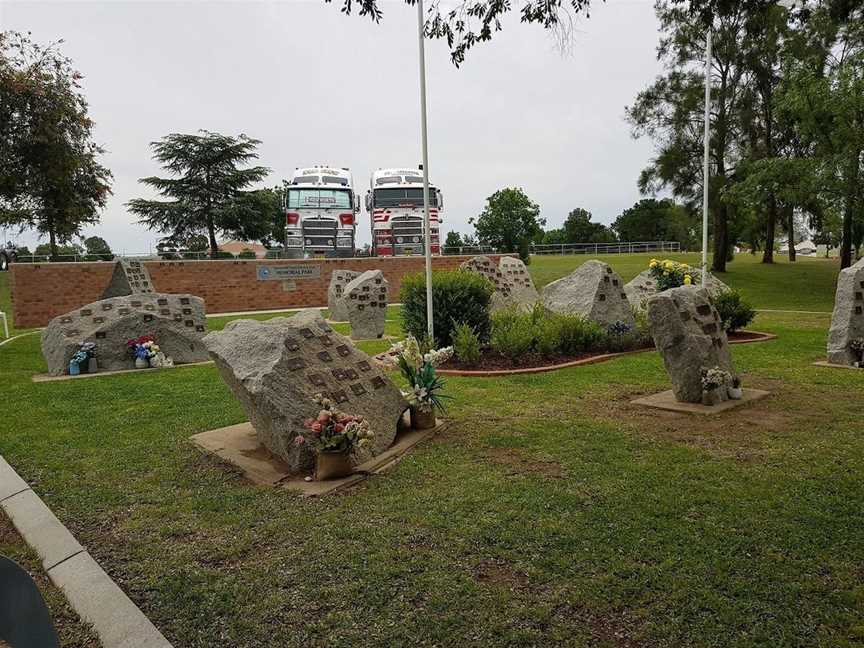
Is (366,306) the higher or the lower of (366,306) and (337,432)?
the higher

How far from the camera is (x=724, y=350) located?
6.95 meters

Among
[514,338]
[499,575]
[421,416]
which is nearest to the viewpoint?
[499,575]

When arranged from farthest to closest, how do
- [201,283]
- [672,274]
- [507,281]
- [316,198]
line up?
1. [316,198]
2. [201,283]
3. [507,281]
4. [672,274]

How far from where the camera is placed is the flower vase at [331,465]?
465 centimetres

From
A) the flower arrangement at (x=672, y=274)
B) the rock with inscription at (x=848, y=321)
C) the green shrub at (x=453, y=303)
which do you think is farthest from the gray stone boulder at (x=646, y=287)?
the green shrub at (x=453, y=303)

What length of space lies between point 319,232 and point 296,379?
19731 millimetres

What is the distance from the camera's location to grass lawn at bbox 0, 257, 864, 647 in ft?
9.19

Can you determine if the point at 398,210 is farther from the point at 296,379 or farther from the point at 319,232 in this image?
the point at 296,379

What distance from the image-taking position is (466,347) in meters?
9.45

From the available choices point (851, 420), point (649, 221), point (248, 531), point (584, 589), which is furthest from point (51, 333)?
point (649, 221)

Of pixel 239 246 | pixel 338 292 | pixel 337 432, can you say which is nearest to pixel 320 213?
pixel 338 292

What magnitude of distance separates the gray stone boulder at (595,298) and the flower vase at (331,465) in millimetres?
7126

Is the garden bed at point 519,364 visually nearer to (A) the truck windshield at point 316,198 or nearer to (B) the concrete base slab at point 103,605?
(B) the concrete base slab at point 103,605

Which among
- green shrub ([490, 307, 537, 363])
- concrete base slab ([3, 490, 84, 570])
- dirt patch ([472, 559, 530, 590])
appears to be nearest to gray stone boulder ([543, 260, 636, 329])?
green shrub ([490, 307, 537, 363])
